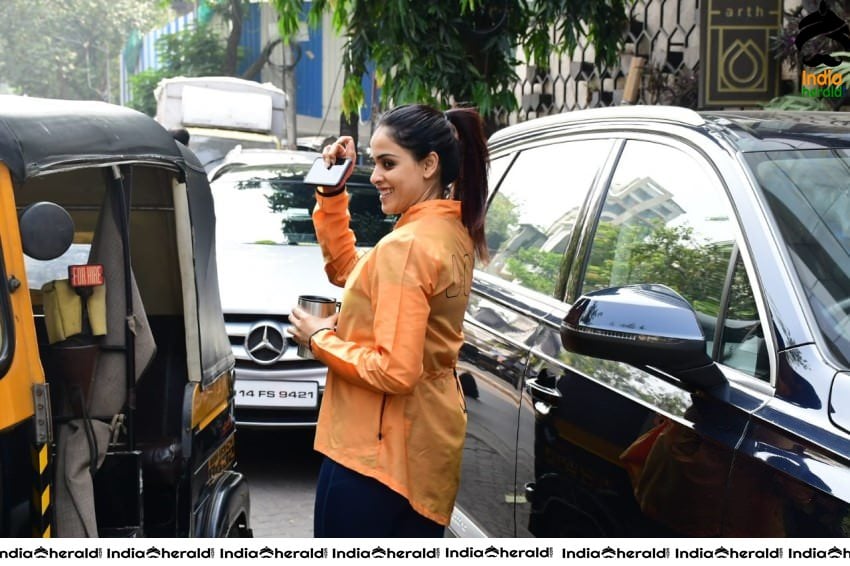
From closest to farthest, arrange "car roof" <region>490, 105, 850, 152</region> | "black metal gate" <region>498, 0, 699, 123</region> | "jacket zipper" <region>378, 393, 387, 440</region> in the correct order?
"jacket zipper" <region>378, 393, 387, 440</region>, "car roof" <region>490, 105, 850, 152</region>, "black metal gate" <region>498, 0, 699, 123</region>

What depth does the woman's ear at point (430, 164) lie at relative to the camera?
9.54ft

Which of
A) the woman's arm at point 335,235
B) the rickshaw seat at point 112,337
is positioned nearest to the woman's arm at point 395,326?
the woman's arm at point 335,235

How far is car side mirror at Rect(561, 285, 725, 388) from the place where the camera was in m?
2.47

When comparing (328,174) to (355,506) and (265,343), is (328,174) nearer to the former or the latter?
(355,506)

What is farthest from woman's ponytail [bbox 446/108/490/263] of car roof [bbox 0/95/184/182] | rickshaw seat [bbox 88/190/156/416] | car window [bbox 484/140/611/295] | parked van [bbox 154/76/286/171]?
parked van [bbox 154/76/286/171]

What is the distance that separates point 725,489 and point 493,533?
140cm

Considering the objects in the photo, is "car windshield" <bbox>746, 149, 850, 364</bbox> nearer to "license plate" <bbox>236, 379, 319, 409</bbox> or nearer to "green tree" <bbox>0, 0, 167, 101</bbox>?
"license plate" <bbox>236, 379, 319, 409</bbox>

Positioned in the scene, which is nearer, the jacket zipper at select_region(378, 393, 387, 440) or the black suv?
the black suv

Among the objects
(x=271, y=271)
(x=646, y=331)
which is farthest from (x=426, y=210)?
(x=271, y=271)

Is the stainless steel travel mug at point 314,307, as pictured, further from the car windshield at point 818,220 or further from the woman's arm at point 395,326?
the car windshield at point 818,220

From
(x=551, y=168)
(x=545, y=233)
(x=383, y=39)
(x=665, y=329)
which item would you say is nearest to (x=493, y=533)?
(x=545, y=233)

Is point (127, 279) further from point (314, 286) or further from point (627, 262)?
point (314, 286)

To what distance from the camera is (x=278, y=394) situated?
6.42 meters

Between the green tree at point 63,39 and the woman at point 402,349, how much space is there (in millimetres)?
45920
